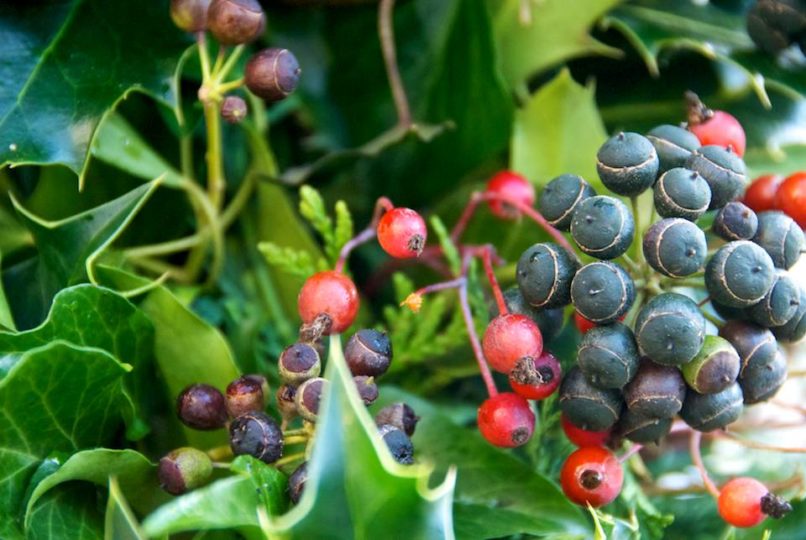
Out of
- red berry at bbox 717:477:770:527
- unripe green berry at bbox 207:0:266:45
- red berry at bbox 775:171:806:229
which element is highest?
unripe green berry at bbox 207:0:266:45

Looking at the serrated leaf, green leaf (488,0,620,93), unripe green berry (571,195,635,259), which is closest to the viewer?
unripe green berry (571,195,635,259)

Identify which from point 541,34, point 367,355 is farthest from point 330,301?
point 541,34

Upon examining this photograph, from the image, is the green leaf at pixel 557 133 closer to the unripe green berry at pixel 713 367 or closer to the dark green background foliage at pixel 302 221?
the dark green background foliage at pixel 302 221

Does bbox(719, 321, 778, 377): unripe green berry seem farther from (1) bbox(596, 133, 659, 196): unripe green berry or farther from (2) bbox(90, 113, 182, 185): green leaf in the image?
(2) bbox(90, 113, 182, 185): green leaf

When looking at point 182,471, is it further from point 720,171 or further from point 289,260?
point 720,171

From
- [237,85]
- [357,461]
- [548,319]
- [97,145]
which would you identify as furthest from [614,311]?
[97,145]

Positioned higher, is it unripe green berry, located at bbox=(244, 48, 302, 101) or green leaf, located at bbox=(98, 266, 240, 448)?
unripe green berry, located at bbox=(244, 48, 302, 101)

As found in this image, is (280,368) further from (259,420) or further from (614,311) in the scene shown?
(614,311)

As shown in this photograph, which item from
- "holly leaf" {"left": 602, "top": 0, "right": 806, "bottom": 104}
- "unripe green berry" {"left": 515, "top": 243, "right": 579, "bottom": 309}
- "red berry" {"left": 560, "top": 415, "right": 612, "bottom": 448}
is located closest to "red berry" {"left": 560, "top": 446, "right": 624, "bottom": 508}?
"red berry" {"left": 560, "top": 415, "right": 612, "bottom": 448}
